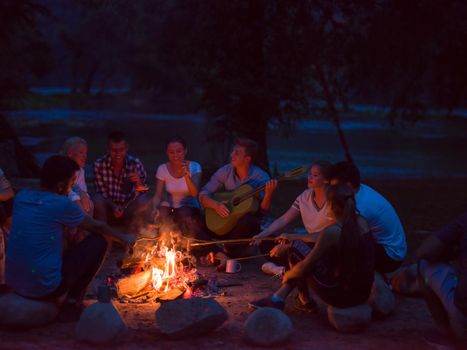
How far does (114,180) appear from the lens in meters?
7.55

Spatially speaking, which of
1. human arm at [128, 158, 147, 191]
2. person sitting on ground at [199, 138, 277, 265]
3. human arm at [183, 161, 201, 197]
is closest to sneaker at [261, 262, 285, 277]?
person sitting on ground at [199, 138, 277, 265]

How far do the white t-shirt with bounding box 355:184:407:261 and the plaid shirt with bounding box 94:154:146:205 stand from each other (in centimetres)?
280

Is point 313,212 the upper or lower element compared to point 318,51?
lower

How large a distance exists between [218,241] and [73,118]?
36.4 m

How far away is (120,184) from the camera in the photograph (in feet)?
24.8

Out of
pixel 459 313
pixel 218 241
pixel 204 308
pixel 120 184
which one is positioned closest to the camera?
pixel 459 313

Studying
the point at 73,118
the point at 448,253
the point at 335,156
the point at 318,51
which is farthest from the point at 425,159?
the point at 73,118

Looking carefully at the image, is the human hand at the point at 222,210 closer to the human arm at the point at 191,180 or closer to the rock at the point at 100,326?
the human arm at the point at 191,180

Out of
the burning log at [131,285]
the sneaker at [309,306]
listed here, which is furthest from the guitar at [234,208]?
the sneaker at [309,306]

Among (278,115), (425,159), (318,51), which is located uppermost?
(318,51)

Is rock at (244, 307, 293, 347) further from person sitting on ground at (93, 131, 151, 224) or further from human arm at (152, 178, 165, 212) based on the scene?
person sitting on ground at (93, 131, 151, 224)

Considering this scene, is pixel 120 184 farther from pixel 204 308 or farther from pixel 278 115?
pixel 278 115

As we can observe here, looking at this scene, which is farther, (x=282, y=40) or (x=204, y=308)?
(x=282, y=40)

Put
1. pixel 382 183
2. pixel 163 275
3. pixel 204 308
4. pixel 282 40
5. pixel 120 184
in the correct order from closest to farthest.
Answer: pixel 204 308 → pixel 163 275 → pixel 120 184 → pixel 282 40 → pixel 382 183
